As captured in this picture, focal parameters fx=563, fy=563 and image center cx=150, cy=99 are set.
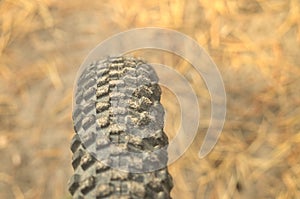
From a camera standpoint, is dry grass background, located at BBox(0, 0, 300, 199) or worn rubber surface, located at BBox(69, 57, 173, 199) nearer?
worn rubber surface, located at BBox(69, 57, 173, 199)

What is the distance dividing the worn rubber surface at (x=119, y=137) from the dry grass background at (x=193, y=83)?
81 cm

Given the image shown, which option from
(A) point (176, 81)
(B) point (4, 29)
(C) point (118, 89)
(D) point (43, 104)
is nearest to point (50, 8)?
(B) point (4, 29)

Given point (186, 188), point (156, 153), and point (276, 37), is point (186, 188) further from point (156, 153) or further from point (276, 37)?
point (156, 153)

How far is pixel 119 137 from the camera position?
840 millimetres

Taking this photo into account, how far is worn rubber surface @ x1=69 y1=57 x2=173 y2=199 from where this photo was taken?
804mm

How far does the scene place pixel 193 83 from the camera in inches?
73.7

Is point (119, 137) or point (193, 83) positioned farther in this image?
point (193, 83)

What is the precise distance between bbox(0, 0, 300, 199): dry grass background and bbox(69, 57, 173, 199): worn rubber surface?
81cm

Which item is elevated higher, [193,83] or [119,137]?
[193,83]

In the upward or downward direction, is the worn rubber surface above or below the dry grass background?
below

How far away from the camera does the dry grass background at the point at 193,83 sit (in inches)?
68.0

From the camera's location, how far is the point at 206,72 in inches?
74.7

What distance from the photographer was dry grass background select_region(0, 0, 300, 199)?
1.73 meters

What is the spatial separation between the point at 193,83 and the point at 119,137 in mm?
1055
